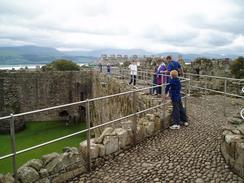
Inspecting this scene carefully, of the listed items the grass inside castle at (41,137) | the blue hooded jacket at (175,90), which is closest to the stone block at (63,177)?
the blue hooded jacket at (175,90)

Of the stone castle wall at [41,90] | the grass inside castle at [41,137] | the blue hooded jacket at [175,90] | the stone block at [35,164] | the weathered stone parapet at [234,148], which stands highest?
the blue hooded jacket at [175,90]

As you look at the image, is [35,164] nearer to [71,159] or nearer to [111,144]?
[71,159]

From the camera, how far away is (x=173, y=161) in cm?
521

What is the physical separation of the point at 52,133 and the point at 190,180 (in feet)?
69.2

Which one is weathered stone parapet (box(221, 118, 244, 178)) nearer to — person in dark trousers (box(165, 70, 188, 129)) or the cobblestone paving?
the cobblestone paving

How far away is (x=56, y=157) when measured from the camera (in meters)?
4.84

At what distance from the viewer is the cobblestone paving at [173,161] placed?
466 centimetres

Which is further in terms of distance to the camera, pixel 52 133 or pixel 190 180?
pixel 52 133

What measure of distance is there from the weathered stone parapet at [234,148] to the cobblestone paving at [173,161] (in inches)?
4.7

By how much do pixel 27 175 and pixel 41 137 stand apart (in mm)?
20156

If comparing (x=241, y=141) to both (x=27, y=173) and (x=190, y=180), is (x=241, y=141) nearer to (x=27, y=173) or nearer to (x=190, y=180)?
(x=190, y=180)

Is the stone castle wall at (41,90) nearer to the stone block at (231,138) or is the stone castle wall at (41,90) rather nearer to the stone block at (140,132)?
the stone block at (140,132)

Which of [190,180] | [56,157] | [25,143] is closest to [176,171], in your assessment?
[190,180]

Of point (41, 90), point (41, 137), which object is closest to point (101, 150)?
point (41, 137)
